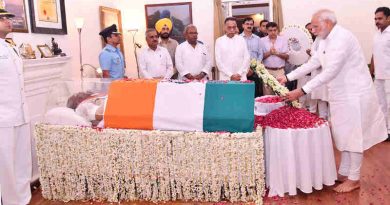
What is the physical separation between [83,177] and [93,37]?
356cm

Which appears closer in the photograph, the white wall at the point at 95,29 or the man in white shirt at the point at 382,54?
the man in white shirt at the point at 382,54

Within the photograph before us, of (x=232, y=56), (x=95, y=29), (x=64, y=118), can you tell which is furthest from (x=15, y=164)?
(x=95, y=29)

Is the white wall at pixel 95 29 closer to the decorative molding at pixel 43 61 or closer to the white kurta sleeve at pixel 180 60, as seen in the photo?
the decorative molding at pixel 43 61

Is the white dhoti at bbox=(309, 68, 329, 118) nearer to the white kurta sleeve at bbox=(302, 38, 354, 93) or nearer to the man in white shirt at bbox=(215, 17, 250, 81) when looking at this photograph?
the man in white shirt at bbox=(215, 17, 250, 81)

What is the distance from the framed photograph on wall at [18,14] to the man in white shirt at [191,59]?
2031 millimetres

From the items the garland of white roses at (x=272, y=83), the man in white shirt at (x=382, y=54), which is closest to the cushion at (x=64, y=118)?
the garland of white roses at (x=272, y=83)

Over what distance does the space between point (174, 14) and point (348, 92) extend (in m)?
5.17

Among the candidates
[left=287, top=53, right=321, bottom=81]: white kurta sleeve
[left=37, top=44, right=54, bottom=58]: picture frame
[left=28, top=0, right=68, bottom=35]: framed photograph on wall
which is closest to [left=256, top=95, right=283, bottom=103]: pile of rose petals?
[left=287, top=53, right=321, bottom=81]: white kurta sleeve

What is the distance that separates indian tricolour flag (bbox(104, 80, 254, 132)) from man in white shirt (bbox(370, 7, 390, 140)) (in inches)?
107

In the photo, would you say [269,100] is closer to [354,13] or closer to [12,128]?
[12,128]

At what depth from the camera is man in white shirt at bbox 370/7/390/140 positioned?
4.82 metres

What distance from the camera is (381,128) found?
3434 millimetres

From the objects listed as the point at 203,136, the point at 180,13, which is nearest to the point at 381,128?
the point at 203,136

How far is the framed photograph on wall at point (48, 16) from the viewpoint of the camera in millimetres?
4496
